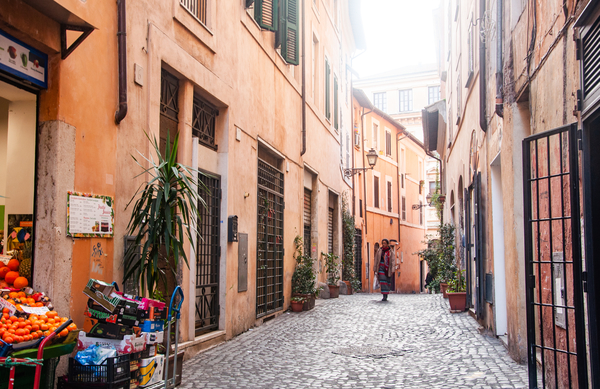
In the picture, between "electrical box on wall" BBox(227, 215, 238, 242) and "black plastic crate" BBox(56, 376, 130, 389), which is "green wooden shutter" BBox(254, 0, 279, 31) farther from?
"black plastic crate" BBox(56, 376, 130, 389)

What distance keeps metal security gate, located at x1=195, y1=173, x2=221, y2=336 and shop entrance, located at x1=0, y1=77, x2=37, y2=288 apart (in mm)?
3297

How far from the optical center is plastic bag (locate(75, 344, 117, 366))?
4453 millimetres

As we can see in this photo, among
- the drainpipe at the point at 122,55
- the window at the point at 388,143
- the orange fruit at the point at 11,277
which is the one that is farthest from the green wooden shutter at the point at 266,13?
the window at the point at 388,143

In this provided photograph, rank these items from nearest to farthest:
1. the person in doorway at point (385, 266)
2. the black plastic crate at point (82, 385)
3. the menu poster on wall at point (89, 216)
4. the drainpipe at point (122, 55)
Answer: the black plastic crate at point (82, 385)
the menu poster on wall at point (89, 216)
the drainpipe at point (122, 55)
the person in doorway at point (385, 266)

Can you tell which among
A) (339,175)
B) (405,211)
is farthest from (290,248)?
(405,211)

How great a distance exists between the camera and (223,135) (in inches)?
364

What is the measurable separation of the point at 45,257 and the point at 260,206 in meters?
6.46

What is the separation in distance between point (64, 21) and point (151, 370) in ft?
10.4

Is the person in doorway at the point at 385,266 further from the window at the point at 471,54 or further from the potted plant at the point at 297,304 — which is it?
the window at the point at 471,54

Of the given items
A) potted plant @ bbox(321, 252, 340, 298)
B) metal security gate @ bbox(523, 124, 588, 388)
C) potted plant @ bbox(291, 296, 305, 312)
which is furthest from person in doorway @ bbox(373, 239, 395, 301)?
metal security gate @ bbox(523, 124, 588, 388)

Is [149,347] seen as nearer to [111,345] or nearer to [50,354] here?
[111,345]

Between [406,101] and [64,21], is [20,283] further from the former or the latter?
[406,101]

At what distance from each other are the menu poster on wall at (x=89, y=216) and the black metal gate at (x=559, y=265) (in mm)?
4010

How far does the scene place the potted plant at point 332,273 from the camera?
16859 millimetres
